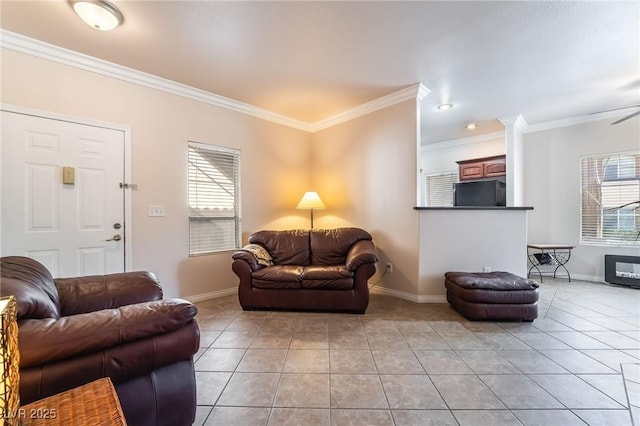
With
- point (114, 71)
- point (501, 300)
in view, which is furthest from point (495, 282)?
point (114, 71)

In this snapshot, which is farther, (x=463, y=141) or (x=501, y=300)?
(x=463, y=141)

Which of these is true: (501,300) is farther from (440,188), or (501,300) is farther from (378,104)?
(440,188)

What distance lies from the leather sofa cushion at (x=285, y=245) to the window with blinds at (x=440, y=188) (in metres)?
3.70

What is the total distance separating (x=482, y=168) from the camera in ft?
16.5

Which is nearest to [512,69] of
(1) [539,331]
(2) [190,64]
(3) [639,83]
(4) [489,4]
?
(4) [489,4]

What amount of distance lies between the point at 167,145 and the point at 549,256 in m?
6.04

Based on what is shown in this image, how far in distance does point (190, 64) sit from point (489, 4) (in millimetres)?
2850

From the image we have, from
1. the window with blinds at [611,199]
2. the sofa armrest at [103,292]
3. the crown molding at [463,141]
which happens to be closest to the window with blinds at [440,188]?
the crown molding at [463,141]

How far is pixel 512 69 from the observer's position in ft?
9.82

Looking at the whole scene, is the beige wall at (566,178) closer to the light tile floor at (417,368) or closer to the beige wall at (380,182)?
the light tile floor at (417,368)

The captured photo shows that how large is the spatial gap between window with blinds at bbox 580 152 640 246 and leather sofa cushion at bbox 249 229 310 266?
15.5 ft

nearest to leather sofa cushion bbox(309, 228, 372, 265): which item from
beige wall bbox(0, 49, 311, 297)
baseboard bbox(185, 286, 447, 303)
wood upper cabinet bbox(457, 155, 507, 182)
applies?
baseboard bbox(185, 286, 447, 303)

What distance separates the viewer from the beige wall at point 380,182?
352cm

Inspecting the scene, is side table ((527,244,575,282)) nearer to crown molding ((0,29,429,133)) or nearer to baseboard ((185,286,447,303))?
baseboard ((185,286,447,303))
